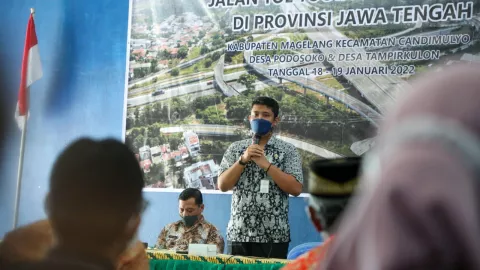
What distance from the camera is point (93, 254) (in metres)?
1.33

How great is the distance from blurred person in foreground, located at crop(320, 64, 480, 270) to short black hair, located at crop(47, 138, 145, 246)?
847mm

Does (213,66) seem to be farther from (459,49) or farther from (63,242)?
(63,242)

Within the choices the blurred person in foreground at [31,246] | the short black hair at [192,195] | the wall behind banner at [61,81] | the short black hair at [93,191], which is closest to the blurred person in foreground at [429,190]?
the short black hair at [93,191]

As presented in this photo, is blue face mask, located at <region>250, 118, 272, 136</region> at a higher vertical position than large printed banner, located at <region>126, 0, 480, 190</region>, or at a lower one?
lower

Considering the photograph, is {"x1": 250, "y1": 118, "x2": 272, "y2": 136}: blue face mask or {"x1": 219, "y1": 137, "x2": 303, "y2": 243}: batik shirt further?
{"x1": 250, "y1": 118, "x2": 272, "y2": 136}: blue face mask

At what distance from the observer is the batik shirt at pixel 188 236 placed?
422 cm

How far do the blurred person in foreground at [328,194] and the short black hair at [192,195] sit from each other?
9.49 feet

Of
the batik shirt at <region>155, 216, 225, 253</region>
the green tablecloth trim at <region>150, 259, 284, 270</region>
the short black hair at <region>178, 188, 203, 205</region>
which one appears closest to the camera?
the green tablecloth trim at <region>150, 259, 284, 270</region>

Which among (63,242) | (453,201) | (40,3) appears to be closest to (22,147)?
(40,3)

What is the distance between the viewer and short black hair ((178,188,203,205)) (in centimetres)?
451

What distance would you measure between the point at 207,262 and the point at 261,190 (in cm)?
85

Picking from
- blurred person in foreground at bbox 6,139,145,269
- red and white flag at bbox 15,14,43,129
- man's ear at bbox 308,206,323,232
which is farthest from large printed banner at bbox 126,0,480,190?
blurred person in foreground at bbox 6,139,145,269

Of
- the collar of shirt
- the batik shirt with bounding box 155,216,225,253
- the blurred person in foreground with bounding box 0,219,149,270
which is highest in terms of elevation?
the blurred person in foreground with bounding box 0,219,149,270

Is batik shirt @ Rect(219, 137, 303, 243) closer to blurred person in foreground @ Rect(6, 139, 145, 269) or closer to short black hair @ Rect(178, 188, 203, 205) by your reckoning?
short black hair @ Rect(178, 188, 203, 205)
